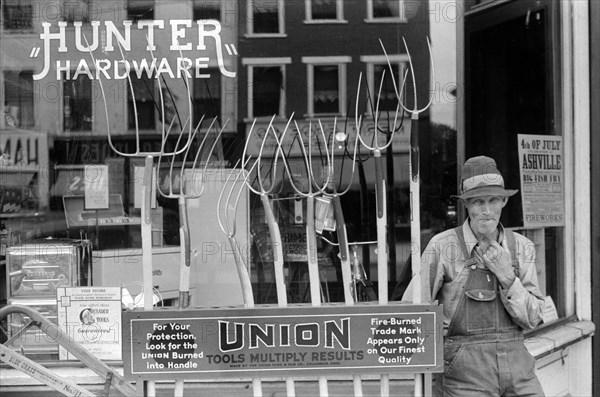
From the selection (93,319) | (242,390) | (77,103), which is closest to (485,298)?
(242,390)

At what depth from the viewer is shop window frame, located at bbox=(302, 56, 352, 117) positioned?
13.9 feet

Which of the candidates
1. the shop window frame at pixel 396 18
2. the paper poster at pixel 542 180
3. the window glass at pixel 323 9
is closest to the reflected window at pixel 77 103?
the window glass at pixel 323 9

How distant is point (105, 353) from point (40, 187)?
112 centimetres

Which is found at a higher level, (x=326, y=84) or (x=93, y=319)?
(x=326, y=84)

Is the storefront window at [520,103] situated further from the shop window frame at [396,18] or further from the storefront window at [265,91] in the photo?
the storefront window at [265,91]

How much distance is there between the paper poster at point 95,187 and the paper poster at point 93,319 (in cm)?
55

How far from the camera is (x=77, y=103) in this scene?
415 cm

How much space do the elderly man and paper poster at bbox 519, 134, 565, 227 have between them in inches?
63.8

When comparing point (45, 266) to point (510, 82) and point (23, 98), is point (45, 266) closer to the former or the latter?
point (23, 98)

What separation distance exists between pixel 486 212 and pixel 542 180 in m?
1.88

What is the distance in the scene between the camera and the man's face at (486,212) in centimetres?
286

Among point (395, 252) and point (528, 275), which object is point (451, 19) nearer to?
point (395, 252)

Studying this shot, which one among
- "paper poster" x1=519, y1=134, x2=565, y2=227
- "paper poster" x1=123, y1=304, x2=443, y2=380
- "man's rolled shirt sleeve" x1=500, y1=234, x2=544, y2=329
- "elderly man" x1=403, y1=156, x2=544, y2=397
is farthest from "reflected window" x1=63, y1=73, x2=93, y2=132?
"paper poster" x1=519, y1=134, x2=565, y2=227

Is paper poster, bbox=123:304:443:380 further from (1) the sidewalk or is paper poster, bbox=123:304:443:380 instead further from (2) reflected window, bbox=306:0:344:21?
(2) reflected window, bbox=306:0:344:21
